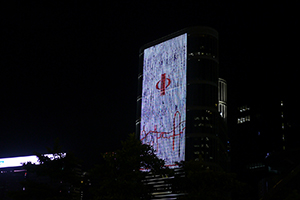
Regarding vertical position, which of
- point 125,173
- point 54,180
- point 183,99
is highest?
point 183,99

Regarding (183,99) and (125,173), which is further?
(183,99)

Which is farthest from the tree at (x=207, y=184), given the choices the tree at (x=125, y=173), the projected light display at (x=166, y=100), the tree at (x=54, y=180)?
the projected light display at (x=166, y=100)

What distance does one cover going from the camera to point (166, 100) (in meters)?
94.6

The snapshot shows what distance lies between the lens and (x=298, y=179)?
1302 inches

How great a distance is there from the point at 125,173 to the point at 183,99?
159ft

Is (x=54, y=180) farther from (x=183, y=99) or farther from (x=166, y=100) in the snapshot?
(x=166, y=100)

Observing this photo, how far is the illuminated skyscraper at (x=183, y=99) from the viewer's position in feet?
300

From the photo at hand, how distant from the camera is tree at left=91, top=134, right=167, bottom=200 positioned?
44750mm

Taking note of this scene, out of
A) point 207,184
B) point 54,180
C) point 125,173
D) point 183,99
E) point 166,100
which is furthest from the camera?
point 166,100

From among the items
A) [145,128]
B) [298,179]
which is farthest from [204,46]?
[298,179]

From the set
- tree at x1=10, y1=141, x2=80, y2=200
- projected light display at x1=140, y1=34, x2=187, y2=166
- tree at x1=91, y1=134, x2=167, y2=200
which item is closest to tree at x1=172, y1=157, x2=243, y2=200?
tree at x1=91, y1=134, x2=167, y2=200

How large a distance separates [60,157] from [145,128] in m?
48.6

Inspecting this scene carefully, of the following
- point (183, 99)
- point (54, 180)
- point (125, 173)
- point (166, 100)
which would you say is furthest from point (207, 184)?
point (166, 100)

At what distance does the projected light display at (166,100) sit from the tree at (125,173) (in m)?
41.7
